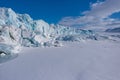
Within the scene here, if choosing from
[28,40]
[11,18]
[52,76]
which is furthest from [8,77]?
[11,18]

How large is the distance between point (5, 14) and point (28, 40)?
986 inches

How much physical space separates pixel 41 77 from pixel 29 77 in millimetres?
415

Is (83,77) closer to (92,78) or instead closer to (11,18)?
(92,78)

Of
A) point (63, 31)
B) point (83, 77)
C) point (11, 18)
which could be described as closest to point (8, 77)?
point (83, 77)

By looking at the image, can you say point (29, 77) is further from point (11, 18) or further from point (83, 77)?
point (11, 18)

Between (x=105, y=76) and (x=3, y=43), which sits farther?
(x=3, y=43)

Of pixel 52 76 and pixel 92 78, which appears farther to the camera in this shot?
pixel 52 76

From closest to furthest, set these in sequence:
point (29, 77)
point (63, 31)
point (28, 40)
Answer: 1. point (29, 77)
2. point (28, 40)
3. point (63, 31)

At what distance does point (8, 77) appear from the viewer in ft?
19.1

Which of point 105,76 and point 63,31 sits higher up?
point 63,31

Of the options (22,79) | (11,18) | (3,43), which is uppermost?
(11,18)

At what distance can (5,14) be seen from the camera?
44.2m

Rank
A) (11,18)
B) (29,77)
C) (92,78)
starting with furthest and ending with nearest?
(11,18), (29,77), (92,78)

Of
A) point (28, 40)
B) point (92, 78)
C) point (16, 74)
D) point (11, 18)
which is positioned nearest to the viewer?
point (92, 78)
